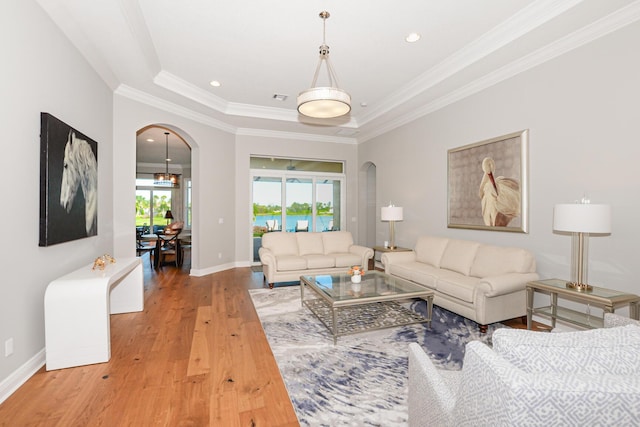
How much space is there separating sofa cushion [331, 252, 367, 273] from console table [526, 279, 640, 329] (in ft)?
8.90

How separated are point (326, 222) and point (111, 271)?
5.47 metres

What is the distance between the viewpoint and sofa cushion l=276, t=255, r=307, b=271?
5074 mm

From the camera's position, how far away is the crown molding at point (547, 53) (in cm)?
287

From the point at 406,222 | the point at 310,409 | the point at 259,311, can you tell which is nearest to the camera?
the point at 310,409

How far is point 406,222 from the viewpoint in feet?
19.8

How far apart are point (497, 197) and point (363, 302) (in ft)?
8.02

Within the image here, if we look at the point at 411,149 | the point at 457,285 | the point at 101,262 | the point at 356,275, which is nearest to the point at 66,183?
the point at 101,262

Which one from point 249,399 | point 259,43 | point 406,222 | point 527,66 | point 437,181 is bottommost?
point 249,399

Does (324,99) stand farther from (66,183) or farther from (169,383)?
(169,383)

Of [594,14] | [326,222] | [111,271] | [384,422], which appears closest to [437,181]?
[594,14]

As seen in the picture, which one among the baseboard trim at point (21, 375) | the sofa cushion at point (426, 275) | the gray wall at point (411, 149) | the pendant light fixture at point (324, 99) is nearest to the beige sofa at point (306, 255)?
the gray wall at point (411, 149)

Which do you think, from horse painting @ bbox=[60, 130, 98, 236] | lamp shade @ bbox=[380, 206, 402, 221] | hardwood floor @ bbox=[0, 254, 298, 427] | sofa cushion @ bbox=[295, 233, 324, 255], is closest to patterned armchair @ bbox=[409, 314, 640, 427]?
hardwood floor @ bbox=[0, 254, 298, 427]

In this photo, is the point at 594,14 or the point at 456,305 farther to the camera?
the point at 456,305

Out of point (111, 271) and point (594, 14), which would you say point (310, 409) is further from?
point (594, 14)
